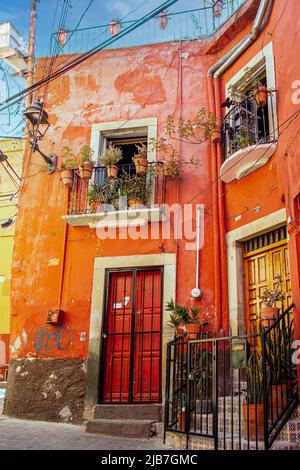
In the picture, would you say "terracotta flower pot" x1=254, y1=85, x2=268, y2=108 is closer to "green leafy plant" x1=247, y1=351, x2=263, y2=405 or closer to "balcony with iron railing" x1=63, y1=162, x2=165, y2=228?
Result: "balcony with iron railing" x1=63, y1=162, x2=165, y2=228

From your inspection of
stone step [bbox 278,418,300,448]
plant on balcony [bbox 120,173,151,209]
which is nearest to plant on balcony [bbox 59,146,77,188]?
plant on balcony [bbox 120,173,151,209]

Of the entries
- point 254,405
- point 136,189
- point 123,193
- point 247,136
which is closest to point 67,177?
point 123,193

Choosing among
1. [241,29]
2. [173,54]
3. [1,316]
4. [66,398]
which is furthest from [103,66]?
[1,316]

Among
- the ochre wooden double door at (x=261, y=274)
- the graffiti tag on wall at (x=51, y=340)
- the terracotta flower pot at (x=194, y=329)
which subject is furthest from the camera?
the graffiti tag on wall at (x=51, y=340)

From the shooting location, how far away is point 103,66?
413 inches

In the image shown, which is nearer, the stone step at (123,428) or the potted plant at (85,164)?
the stone step at (123,428)

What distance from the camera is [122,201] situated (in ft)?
29.5

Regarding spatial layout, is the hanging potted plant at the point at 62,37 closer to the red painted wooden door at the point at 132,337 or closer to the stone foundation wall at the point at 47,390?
the red painted wooden door at the point at 132,337

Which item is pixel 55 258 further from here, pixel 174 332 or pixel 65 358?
pixel 174 332

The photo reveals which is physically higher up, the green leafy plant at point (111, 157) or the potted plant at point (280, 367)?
the green leafy plant at point (111, 157)

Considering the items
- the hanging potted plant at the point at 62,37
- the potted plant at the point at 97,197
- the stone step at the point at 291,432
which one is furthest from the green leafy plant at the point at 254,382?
the hanging potted plant at the point at 62,37

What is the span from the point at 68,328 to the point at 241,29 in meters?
6.63

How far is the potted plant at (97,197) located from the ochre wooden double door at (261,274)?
286 cm

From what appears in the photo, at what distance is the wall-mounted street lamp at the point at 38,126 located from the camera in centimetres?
904
